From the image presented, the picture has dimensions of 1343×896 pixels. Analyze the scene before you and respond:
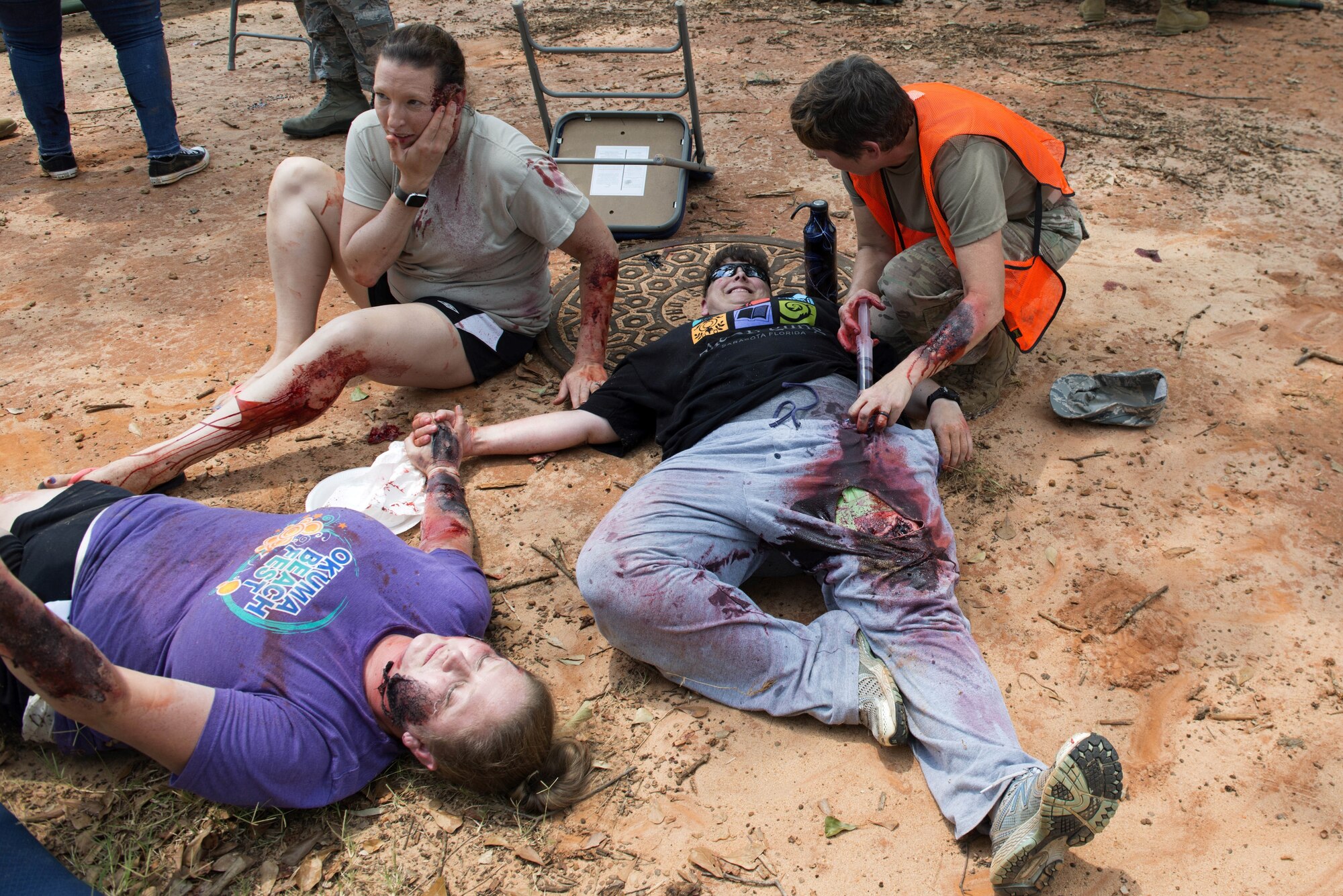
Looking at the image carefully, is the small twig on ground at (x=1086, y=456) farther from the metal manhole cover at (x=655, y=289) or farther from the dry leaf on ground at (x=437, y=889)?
the dry leaf on ground at (x=437, y=889)

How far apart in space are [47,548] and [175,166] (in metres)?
3.54

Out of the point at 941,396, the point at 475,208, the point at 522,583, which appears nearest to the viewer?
the point at 522,583

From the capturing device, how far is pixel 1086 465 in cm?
275

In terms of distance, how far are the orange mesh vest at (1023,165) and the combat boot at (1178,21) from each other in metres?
3.99

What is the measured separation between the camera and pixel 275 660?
1910 millimetres

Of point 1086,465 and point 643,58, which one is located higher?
point 643,58

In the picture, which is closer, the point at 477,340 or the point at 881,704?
the point at 881,704

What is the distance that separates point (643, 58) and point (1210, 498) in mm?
4796

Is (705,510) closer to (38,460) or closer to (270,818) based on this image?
(270,818)

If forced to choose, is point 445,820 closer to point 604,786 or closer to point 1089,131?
point 604,786

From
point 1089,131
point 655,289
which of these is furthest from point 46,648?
point 1089,131

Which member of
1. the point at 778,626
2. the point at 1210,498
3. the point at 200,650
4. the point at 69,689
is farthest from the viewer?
the point at 1210,498

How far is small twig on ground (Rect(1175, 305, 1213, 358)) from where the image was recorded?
3.19 metres

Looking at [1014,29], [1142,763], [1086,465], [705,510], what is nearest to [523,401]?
[705,510]
